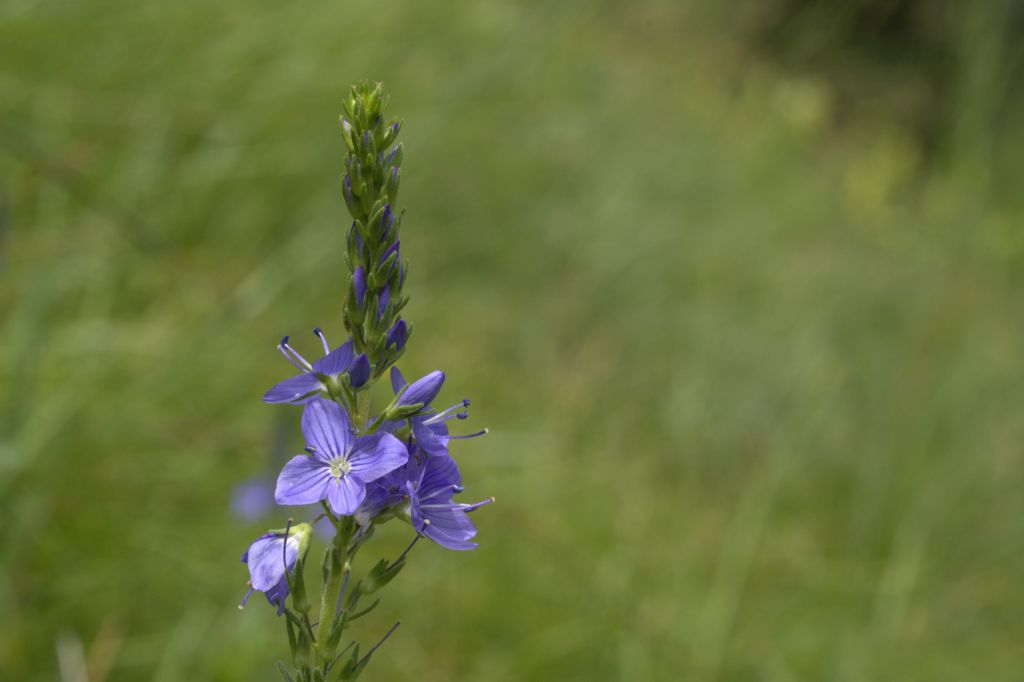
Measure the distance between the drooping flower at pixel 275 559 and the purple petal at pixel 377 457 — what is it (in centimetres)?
12

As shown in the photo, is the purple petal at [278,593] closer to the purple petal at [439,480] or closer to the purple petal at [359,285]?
the purple petal at [439,480]

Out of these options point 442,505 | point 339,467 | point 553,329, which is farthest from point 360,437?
point 553,329

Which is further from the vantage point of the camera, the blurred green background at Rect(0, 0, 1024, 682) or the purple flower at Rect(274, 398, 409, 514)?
the blurred green background at Rect(0, 0, 1024, 682)

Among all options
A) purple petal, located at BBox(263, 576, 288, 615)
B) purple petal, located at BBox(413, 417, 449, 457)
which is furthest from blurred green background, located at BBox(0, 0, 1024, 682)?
purple petal, located at BBox(413, 417, 449, 457)

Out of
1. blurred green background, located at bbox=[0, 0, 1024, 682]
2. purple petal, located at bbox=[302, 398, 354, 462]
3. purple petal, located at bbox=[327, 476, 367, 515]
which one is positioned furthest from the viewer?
blurred green background, located at bbox=[0, 0, 1024, 682]

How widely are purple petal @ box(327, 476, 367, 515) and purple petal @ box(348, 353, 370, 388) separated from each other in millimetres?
106

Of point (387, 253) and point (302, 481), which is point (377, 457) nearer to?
point (302, 481)

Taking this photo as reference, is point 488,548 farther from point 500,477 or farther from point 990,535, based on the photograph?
point 990,535

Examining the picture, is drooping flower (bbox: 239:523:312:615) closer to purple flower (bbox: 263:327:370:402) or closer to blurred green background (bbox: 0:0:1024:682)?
purple flower (bbox: 263:327:370:402)

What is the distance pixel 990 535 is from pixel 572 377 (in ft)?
6.41

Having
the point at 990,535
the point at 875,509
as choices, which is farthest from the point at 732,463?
the point at 990,535

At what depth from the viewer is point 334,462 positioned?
105 cm

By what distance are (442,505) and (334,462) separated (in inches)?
5.6

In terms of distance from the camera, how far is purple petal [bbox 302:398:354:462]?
1050 mm
